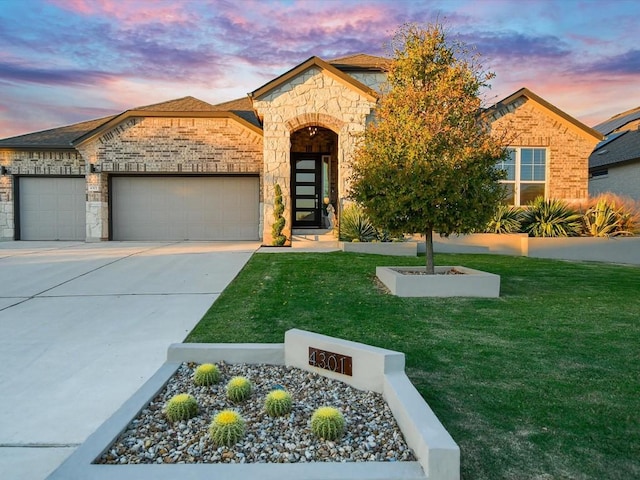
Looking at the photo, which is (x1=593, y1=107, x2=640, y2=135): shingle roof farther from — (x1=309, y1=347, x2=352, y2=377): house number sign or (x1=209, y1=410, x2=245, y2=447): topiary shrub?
(x1=209, y1=410, x2=245, y2=447): topiary shrub

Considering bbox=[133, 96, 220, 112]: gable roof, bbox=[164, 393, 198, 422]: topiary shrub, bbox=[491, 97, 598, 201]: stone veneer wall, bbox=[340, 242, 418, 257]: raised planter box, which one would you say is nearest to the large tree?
bbox=[340, 242, 418, 257]: raised planter box

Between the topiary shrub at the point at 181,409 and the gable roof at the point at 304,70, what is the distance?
12.2 metres

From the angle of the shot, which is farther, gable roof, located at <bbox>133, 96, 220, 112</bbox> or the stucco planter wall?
gable roof, located at <bbox>133, 96, 220, 112</bbox>

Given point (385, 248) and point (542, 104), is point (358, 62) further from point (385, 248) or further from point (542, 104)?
point (385, 248)

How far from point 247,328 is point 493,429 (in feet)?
9.88

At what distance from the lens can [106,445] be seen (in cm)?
241

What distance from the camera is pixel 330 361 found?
3.57m

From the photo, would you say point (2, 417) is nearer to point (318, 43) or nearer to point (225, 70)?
point (318, 43)

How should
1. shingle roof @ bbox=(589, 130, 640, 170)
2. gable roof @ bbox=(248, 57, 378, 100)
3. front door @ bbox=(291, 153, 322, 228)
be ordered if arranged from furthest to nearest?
shingle roof @ bbox=(589, 130, 640, 170) < front door @ bbox=(291, 153, 322, 228) < gable roof @ bbox=(248, 57, 378, 100)

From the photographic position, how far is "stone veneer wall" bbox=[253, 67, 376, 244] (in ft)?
46.0

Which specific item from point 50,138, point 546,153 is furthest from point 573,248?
point 50,138

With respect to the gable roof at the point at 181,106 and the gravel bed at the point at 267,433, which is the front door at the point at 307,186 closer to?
the gable roof at the point at 181,106

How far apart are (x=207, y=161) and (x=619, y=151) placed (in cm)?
1881

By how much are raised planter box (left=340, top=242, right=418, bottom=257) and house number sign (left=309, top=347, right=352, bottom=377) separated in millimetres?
8217
